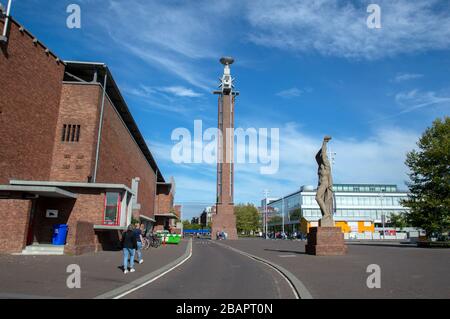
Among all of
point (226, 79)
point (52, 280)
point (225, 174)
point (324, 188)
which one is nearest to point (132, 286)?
point (52, 280)

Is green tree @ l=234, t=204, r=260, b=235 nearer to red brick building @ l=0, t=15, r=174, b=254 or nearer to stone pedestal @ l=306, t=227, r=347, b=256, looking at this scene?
red brick building @ l=0, t=15, r=174, b=254

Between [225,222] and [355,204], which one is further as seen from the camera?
[355,204]

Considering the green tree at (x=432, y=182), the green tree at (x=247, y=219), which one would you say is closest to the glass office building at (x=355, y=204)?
the green tree at (x=247, y=219)

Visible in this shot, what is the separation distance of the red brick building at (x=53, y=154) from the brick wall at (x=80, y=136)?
0.22 ft

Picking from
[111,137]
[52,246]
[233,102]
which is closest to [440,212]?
[111,137]

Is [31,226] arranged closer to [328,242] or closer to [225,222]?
[328,242]

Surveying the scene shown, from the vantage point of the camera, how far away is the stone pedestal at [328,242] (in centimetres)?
2058

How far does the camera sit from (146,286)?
964cm

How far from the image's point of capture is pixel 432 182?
3519 centimetres

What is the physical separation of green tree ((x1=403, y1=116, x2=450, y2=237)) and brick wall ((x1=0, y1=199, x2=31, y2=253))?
3256cm

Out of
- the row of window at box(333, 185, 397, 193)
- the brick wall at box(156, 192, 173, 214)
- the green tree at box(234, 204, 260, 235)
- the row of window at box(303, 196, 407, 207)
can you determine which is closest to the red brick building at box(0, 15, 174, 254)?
the brick wall at box(156, 192, 173, 214)

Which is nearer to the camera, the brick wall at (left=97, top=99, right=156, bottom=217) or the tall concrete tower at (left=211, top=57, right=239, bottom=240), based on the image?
the brick wall at (left=97, top=99, right=156, bottom=217)

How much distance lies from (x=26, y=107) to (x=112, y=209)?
26.9ft

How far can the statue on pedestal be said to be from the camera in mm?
22078
